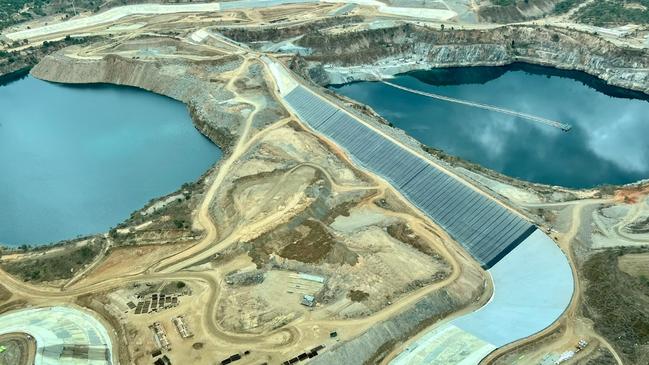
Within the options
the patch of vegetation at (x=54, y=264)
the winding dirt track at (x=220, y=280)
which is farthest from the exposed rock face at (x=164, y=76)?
the patch of vegetation at (x=54, y=264)

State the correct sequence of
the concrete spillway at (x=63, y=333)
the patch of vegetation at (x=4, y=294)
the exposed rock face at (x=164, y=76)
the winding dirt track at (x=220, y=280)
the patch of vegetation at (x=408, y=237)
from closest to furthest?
the concrete spillway at (x=63, y=333), the winding dirt track at (x=220, y=280), the patch of vegetation at (x=4, y=294), the patch of vegetation at (x=408, y=237), the exposed rock face at (x=164, y=76)

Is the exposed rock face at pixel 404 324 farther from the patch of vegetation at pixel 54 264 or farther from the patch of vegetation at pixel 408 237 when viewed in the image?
the patch of vegetation at pixel 54 264

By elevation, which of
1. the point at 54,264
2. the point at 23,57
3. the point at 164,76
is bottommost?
the point at 54,264

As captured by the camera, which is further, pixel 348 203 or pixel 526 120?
pixel 526 120

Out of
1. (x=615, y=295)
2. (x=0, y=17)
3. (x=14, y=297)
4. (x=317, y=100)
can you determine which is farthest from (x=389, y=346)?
(x=0, y=17)

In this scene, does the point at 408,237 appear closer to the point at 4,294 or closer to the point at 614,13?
the point at 4,294

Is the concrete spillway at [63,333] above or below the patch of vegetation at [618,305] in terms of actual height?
above

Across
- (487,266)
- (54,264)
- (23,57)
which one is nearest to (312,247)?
(487,266)
